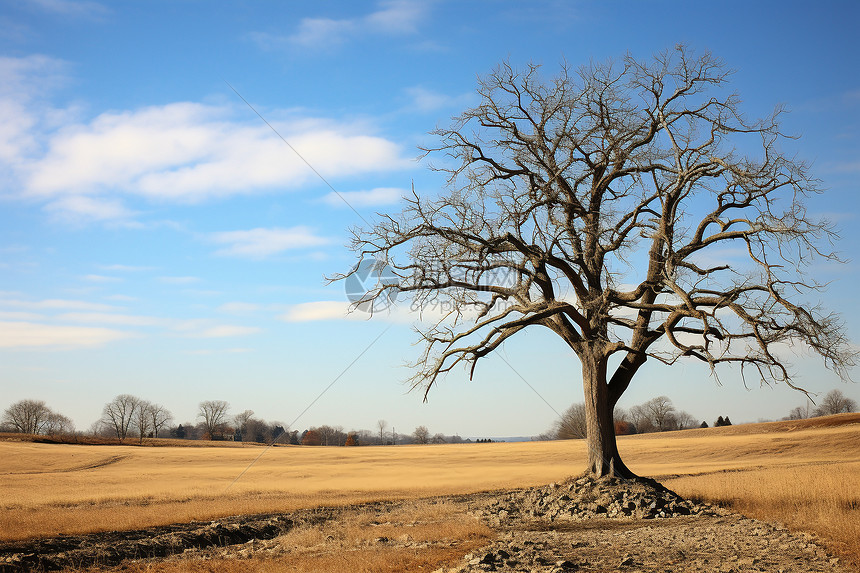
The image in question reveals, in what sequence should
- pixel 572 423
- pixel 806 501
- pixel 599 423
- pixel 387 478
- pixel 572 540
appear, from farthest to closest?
1. pixel 572 423
2. pixel 387 478
3. pixel 599 423
4. pixel 806 501
5. pixel 572 540

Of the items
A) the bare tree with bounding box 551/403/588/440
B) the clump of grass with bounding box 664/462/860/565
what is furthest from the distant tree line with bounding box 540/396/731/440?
the clump of grass with bounding box 664/462/860/565

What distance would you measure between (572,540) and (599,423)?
6.30 meters

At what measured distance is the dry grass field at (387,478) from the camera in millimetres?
17438

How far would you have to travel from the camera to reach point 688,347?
16.8 meters

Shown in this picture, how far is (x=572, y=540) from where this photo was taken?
13.2 meters

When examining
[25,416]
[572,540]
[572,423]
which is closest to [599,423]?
[572,540]

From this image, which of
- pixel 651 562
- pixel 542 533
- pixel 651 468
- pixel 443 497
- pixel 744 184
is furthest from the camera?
pixel 651 468

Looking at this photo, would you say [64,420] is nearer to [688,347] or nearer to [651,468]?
[651,468]

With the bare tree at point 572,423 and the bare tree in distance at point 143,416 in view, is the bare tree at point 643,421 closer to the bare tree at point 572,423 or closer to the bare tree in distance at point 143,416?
the bare tree at point 572,423

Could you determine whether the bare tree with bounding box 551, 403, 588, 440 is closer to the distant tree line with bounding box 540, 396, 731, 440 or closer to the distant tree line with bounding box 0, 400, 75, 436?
the distant tree line with bounding box 540, 396, 731, 440

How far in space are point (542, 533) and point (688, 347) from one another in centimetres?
634

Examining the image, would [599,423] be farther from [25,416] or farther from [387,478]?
[25,416]

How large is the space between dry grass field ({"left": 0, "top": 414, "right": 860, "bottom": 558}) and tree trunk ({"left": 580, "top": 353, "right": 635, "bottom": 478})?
2885 mm

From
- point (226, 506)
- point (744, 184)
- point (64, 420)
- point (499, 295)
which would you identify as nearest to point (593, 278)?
point (499, 295)
